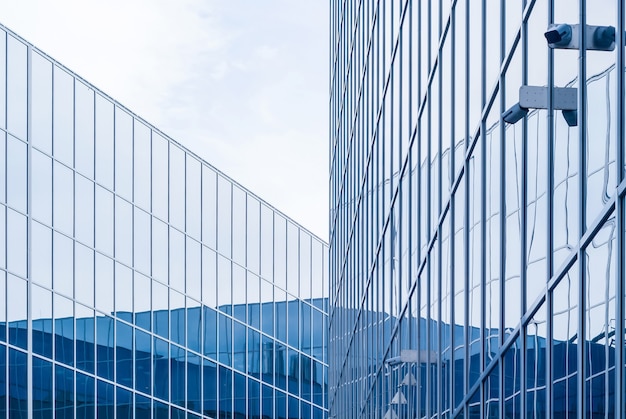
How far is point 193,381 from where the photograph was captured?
42906 mm

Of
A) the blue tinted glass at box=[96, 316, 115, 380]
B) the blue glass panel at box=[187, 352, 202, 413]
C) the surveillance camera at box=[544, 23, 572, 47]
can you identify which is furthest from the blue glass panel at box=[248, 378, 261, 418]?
the surveillance camera at box=[544, 23, 572, 47]

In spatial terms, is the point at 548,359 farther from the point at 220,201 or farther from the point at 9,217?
the point at 220,201

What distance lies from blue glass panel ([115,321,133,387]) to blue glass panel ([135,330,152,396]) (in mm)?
375

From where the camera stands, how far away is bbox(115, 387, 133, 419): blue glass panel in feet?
129

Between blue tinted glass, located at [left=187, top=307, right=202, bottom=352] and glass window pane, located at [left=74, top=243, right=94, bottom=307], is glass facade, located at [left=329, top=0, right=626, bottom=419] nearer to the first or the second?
glass window pane, located at [left=74, top=243, right=94, bottom=307]

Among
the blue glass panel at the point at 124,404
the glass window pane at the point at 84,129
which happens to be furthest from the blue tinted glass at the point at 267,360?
the glass window pane at the point at 84,129

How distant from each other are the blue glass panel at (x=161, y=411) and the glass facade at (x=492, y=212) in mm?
18916

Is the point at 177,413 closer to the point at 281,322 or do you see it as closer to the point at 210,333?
the point at 210,333

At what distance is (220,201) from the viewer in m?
44.6

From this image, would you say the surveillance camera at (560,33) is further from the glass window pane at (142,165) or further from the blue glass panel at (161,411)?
the blue glass panel at (161,411)

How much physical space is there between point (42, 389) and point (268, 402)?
12.2 metres

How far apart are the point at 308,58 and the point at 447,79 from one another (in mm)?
66206

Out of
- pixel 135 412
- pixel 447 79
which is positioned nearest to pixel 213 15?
pixel 135 412

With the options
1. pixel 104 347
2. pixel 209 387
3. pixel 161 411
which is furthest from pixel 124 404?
pixel 209 387
